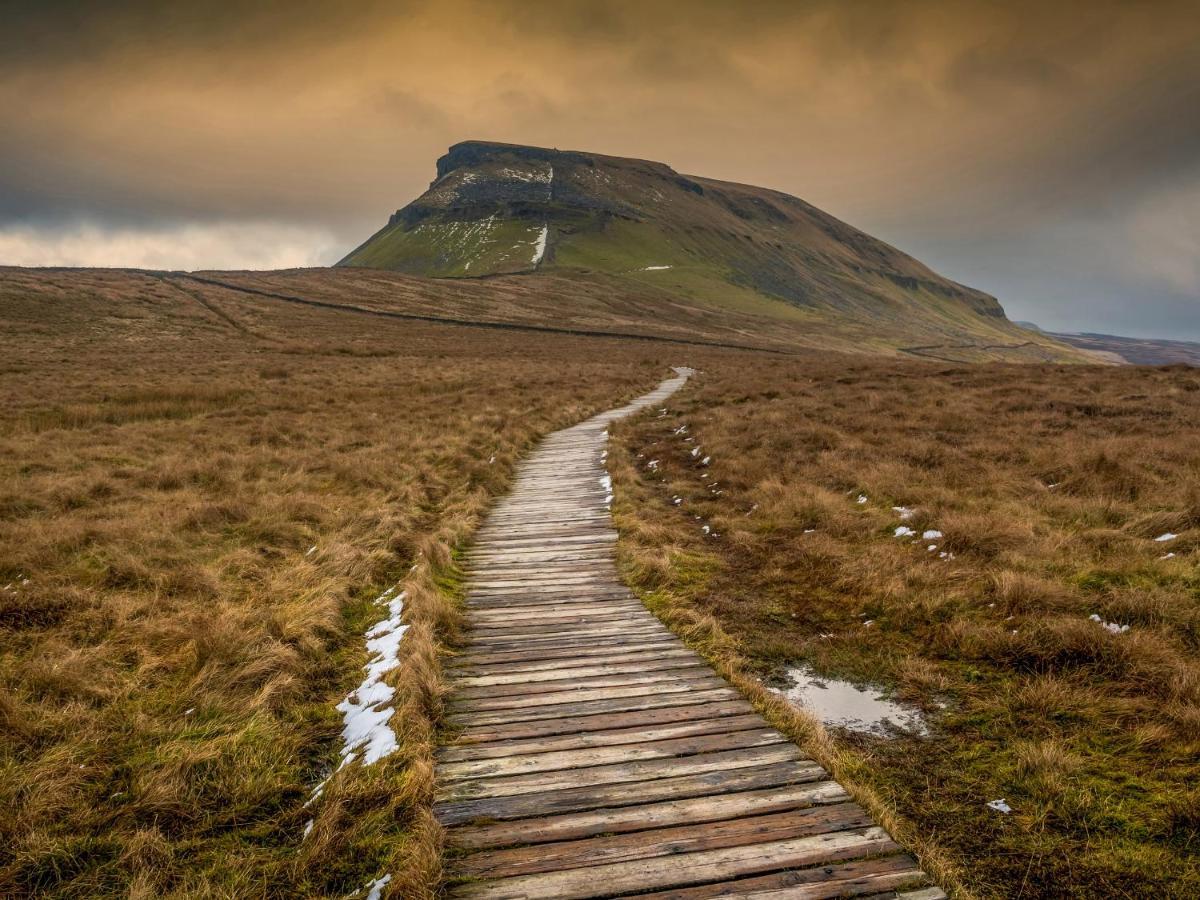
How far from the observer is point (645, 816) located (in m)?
4.00

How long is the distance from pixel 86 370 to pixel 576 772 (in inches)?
1509

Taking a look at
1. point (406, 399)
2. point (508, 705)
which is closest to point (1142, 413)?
point (508, 705)

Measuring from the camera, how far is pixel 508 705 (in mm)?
5398

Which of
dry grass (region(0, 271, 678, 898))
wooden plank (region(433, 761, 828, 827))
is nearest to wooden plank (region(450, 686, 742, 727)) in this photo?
dry grass (region(0, 271, 678, 898))

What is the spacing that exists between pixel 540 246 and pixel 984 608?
186 meters

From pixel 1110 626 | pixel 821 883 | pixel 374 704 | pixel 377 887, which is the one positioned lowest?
pixel 374 704

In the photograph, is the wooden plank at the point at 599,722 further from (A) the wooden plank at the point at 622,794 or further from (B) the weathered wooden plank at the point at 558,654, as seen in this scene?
(B) the weathered wooden plank at the point at 558,654

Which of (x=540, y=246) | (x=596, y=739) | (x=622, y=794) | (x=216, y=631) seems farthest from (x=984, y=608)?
(x=540, y=246)

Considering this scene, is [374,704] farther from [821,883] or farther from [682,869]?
[821,883]

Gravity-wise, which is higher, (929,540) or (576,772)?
(929,540)

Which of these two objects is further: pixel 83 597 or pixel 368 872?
pixel 83 597

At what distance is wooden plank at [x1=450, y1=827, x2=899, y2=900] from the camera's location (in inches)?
135

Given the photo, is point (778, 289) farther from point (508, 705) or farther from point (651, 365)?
point (508, 705)

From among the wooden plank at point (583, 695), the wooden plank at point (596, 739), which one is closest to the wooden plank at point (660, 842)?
the wooden plank at point (596, 739)
